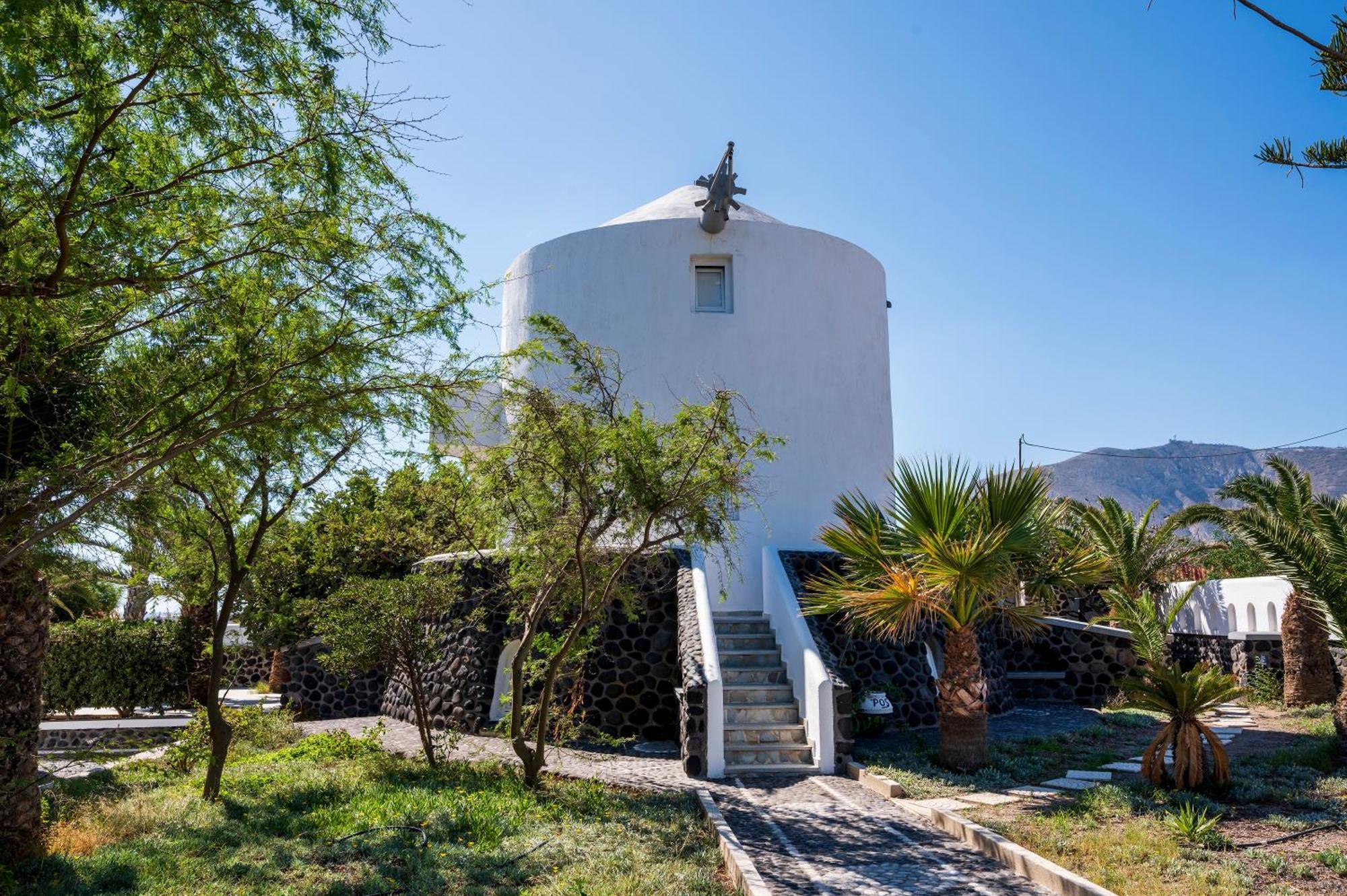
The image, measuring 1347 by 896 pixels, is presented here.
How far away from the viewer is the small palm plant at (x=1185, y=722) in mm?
9172

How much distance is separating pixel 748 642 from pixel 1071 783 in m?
5.13

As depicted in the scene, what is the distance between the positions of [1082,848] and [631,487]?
492 cm

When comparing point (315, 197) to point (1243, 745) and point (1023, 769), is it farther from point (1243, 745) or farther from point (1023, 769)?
point (1243, 745)

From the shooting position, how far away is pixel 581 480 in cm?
941

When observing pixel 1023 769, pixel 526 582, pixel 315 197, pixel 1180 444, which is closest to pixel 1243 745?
pixel 1023 769

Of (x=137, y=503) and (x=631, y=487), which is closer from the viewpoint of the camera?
(x=137, y=503)

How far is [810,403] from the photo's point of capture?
1644 centimetres

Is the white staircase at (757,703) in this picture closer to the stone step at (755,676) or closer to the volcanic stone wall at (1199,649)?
the stone step at (755,676)

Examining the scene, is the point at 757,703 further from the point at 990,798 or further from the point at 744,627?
the point at 990,798

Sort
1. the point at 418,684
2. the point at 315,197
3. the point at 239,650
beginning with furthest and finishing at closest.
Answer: the point at 239,650, the point at 418,684, the point at 315,197

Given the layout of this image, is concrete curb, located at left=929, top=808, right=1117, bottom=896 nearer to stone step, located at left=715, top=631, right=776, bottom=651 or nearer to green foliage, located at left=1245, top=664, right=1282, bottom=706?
stone step, located at left=715, top=631, right=776, bottom=651

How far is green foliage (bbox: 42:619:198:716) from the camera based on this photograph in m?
18.5

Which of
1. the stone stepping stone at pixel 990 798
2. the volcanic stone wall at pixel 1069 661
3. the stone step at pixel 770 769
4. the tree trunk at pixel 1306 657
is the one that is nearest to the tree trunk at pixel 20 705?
the stone step at pixel 770 769

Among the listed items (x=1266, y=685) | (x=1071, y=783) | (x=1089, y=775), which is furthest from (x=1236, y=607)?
(x=1071, y=783)
